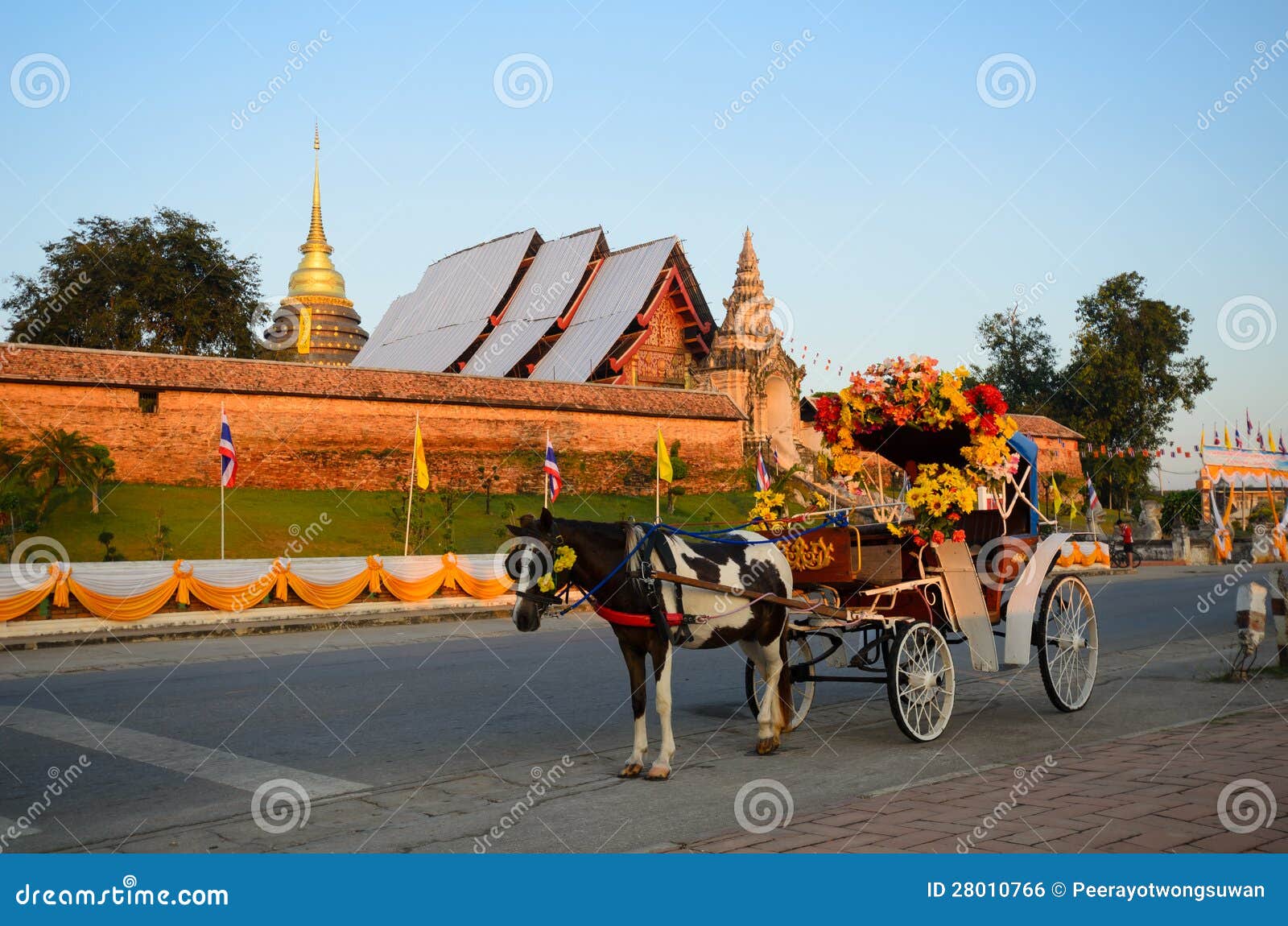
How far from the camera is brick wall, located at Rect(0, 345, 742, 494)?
99.3 ft

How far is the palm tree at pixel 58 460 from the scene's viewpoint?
88.3ft

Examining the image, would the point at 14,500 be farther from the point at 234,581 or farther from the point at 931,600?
the point at 931,600

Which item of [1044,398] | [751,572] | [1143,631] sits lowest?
[1143,631]

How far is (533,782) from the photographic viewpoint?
21.6 ft

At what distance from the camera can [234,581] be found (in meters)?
19.6

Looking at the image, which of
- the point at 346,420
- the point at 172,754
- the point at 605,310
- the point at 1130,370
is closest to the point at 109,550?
the point at 346,420

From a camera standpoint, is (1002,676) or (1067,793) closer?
(1067,793)

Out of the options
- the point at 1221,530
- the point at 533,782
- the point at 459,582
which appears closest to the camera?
the point at 533,782

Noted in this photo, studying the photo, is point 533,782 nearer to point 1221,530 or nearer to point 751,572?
point 751,572

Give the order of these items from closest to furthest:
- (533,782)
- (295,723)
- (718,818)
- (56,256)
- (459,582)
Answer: (718,818), (533,782), (295,723), (459,582), (56,256)

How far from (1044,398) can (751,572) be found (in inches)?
2515

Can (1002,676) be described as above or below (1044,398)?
below

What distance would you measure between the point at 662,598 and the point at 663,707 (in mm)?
676

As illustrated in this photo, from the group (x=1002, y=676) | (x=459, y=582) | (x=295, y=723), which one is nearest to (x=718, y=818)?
(x=295, y=723)
